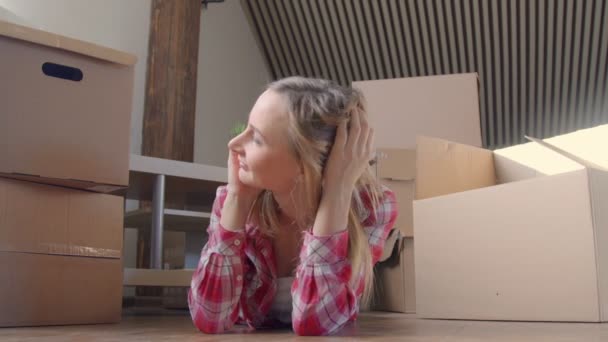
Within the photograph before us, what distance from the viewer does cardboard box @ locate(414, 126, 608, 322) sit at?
3.84 feet

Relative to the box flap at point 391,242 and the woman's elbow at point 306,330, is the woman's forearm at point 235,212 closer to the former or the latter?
the woman's elbow at point 306,330

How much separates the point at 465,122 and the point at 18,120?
1.42 m

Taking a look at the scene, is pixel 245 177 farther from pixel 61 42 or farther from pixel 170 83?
pixel 170 83

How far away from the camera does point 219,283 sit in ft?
3.21

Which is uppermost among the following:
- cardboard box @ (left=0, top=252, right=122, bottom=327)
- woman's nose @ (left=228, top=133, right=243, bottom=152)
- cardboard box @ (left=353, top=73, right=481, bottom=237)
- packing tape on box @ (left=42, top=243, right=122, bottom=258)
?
cardboard box @ (left=353, top=73, right=481, bottom=237)

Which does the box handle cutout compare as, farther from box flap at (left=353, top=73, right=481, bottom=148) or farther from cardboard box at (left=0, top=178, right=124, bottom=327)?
box flap at (left=353, top=73, right=481, bottom=148)

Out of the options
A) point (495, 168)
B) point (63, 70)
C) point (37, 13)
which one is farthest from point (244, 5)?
point (63, 70)

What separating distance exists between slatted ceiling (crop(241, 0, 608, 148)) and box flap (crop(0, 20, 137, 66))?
87.2 inches

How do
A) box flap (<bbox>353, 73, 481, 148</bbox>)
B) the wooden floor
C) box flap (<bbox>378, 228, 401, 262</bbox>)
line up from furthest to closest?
box flap (<bbox>353, 73, 481, 148</bbox>) → box flap (<bbox>378, 228, 401, 262</bbox>) → the wooden floor

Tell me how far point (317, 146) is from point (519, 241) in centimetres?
60

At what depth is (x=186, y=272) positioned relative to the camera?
1.63m

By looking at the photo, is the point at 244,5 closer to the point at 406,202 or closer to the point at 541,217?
the point at 406,202

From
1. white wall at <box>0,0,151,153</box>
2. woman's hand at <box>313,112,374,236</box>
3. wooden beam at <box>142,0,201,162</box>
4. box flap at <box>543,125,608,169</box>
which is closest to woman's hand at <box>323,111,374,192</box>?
woman's hand at <box>313,112,374,236</box>

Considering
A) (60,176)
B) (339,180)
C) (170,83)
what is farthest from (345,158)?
(170,83)
